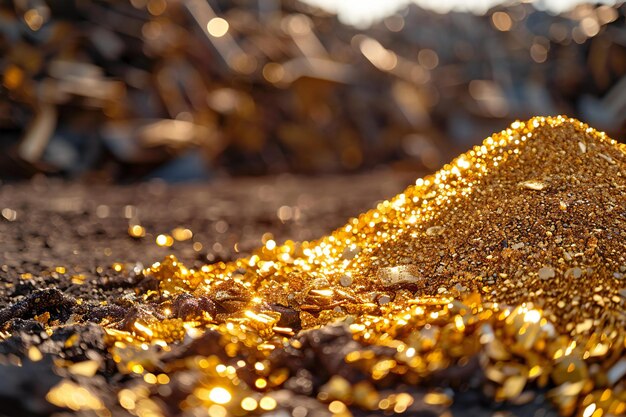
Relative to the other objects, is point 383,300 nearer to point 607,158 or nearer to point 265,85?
point 607,158

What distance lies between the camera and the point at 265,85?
5773 mm

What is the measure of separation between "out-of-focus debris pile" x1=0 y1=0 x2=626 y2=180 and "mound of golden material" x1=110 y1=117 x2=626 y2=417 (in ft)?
9.94

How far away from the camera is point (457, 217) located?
5.21ft

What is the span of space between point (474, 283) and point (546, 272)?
0.50 ft

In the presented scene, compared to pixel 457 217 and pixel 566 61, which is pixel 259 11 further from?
pixel 457 217

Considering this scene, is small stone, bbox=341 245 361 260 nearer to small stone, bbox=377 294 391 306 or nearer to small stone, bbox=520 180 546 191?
small stone, bbox=377 294 391 306

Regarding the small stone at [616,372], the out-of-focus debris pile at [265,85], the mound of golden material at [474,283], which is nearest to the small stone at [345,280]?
the mound of golden material at [474,283]

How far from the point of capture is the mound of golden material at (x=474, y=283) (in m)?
1.04

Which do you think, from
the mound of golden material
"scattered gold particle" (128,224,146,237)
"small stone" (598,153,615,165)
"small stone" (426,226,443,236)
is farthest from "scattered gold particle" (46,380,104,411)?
"scattered gold particle" (128,224,146,237)

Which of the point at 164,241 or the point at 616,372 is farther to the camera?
the point at 164,241

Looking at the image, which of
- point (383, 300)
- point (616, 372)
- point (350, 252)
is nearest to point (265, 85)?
point (350, 252)

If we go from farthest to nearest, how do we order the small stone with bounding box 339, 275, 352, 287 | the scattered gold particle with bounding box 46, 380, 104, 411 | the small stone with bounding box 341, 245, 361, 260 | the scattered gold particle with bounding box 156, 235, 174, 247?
the scattered gold particle with bounding box 156, 235, 174, 247 < the small stone with bounding box 341, 245, 361, 260 < the small stone with bounding box 339, 275, 352, 287 < the scattered gold particle with bounding box 46, 380, 104, 411

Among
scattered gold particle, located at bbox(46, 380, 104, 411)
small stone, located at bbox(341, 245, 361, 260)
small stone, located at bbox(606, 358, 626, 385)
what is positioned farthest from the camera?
small stone, located at bbox(341, 245, 361, 260)

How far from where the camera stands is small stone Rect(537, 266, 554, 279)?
4.14ft
